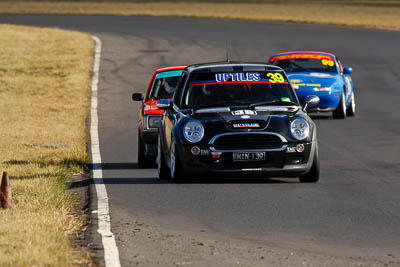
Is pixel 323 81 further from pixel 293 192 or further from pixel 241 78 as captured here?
pixel 293 192

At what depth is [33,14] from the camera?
63406 mm

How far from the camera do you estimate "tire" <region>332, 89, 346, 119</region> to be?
974 inches

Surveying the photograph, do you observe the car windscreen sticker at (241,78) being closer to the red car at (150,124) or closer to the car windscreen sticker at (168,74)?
the red car at (150,124)

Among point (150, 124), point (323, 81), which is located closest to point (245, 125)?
point (150, 124)

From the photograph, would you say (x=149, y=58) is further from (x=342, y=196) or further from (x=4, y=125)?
(x=342, y=196)

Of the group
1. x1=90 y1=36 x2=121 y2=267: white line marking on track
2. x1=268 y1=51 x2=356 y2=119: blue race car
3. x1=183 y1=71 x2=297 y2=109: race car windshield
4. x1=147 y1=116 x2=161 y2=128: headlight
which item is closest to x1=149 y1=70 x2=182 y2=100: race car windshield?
x1=147 y1=116 x2=161 y2=128: headlight

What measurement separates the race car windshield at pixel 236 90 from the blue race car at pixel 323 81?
9909 millimetres

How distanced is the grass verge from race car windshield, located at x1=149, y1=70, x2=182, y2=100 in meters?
35.4

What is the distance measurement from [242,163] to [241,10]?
57461mm

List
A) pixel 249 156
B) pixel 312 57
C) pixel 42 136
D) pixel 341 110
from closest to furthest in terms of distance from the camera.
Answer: pixel 249 156
pixel 42 136
pixel 341 110
pixel 312 57

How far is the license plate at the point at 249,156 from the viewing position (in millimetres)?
13297

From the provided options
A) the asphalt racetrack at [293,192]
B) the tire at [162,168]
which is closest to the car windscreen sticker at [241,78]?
the tire at [162,168]

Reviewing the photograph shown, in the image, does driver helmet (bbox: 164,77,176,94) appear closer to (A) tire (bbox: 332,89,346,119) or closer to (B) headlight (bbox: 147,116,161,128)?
(B) headlight (bbox: 147,116,161,128)

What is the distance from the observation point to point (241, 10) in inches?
2763
